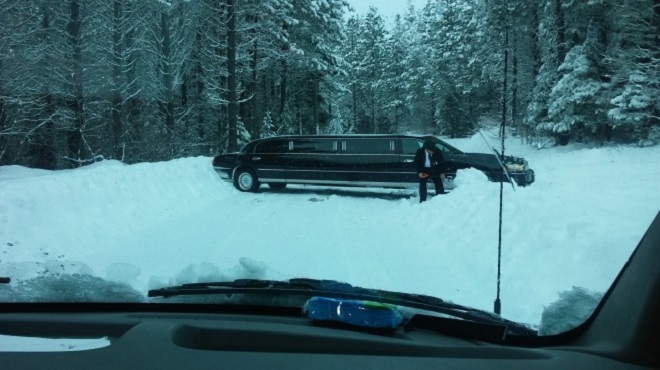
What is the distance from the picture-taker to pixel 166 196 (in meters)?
13.4

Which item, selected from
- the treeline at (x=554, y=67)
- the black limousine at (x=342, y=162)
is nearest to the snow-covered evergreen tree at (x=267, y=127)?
the treeline at (x=554, y=67)

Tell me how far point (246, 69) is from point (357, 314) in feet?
90.8

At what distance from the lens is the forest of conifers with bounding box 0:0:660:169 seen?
8.25 m

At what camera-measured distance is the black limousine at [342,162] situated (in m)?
14.5

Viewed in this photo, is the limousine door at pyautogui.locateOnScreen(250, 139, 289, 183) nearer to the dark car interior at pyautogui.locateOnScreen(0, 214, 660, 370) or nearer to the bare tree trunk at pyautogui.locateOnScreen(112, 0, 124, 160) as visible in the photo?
the bare tree trunk at pyautogui.locateOnScreen(112, 0, 124, 160)

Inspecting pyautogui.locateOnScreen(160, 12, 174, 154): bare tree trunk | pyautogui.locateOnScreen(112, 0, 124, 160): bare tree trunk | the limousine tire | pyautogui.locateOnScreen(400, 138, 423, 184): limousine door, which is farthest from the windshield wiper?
pyautogui.locateOnScreen(160, 12, 174, 154): bare tree trunk

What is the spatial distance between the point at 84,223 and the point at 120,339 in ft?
25.5

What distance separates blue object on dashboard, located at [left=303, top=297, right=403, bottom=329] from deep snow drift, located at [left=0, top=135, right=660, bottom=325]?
1.37 meters

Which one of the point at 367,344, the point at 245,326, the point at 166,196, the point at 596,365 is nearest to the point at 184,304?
the point at 245,326

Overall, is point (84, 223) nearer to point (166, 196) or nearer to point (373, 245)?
point (166, 196)

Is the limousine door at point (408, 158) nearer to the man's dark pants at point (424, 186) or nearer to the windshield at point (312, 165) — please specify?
the windshield at point (312, 165)

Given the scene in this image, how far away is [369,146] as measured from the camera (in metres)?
15.9

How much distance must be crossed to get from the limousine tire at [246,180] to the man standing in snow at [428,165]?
6131mm

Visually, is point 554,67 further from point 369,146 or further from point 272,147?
point 272,147
